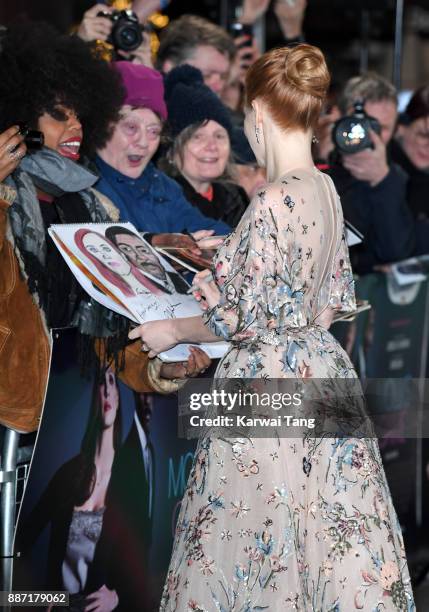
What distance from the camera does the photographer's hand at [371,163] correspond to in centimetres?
541

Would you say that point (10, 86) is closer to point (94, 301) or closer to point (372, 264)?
point (94, 301)

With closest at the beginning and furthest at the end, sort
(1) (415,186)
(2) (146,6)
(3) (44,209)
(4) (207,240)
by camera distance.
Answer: (3) (44,209) < (4) (207,240) < (2) (146,6) < (1) (415,186)

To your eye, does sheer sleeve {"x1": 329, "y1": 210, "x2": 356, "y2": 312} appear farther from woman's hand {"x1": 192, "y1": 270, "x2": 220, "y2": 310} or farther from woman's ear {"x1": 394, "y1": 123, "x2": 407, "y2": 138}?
woman's ear {"x1": 394, "y1": 123, "x2": 407, "y2": 138}

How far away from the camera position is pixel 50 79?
3.90 m

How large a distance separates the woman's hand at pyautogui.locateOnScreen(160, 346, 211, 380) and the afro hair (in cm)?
89

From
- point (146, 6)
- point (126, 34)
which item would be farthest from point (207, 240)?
point (146, 6)

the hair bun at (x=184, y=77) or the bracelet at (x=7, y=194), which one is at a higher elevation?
the hair bun at (x=184, y=77)

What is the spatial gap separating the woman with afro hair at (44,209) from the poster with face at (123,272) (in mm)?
124

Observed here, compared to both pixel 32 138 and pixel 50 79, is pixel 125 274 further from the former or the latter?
pixel 50 79

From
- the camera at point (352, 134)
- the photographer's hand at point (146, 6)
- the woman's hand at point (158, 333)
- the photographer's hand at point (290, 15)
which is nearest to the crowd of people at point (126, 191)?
the woman's hand at point (158, 333)

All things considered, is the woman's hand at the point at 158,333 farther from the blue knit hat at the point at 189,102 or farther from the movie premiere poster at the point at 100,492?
the blue knit hat at the point at 189,102

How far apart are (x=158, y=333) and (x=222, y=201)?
1.58 meters

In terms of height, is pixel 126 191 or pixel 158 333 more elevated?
pixel 126 191

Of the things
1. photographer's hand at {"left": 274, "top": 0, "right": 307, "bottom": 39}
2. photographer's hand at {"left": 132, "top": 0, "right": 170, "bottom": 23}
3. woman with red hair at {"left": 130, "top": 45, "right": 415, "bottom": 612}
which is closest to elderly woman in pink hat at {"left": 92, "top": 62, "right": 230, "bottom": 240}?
woman with red hair at {"left": 130, "top": 45, "right": 415, "bottom": 612}
